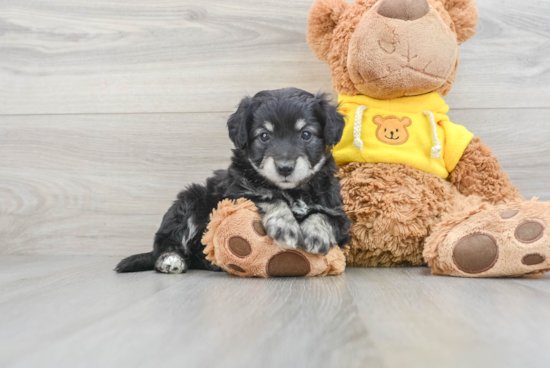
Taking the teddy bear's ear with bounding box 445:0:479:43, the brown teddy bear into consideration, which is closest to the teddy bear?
the brown teddy bear

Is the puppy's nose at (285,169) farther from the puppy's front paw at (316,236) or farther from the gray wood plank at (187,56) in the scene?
the gray wood plank at (187,56)

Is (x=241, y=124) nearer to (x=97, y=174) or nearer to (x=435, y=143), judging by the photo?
(x=435, y=143)

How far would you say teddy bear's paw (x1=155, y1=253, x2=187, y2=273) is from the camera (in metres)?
1.69

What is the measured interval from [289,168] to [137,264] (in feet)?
2.59

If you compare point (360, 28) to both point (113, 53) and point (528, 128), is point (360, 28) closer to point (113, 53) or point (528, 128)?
point (528, 128)

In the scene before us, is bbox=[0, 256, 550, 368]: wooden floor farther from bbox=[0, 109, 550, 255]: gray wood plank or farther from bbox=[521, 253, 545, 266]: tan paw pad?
bbox=[0, 109, 550, 255]: gray wood plank

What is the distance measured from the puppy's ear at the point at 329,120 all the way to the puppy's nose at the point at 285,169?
221 mm

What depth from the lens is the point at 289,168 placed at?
4.81 feet

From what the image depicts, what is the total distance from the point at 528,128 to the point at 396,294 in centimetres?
152

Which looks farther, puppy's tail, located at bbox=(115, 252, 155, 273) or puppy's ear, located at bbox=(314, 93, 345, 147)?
puppy's tail, located at bbox=(115, 252, 155, 273)

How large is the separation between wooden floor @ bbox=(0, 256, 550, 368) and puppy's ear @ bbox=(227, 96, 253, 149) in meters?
0.52

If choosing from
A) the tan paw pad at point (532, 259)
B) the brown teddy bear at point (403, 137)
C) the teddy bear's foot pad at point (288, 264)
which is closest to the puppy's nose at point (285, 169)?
the teddy bear's foot pad at point (288, 264)

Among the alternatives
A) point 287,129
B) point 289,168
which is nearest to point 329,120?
point 287,129

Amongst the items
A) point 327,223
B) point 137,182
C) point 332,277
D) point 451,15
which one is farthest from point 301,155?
point 137,182
